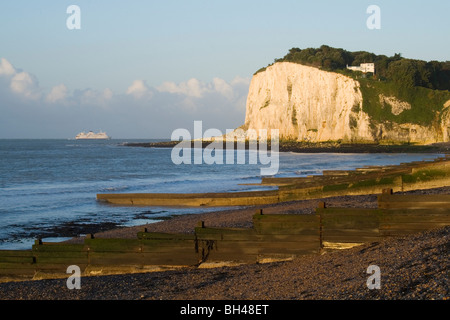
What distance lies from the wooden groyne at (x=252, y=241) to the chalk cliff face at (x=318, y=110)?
87.8 m

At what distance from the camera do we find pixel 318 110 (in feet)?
341

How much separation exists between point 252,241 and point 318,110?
96.1 m

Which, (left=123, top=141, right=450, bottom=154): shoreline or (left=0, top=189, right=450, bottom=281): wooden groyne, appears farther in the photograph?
(left=123, top=141, right=450, bottom=154): shoreline

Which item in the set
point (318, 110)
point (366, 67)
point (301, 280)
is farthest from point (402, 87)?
point (301, 280)

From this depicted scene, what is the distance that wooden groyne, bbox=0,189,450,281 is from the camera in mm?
10117

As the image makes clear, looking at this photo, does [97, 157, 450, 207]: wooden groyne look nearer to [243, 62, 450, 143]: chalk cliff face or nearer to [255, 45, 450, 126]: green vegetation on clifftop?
[243, 62, 450, 143]: chalk cliff face

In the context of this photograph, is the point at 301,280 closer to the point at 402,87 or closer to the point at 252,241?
the point at 252,241

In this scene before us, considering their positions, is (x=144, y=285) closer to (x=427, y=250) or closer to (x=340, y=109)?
(x=427, y=250)

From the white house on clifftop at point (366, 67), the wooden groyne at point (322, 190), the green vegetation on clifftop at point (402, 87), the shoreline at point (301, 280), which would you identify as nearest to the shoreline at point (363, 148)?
the green vegetation on clifftop at point (402, 87)

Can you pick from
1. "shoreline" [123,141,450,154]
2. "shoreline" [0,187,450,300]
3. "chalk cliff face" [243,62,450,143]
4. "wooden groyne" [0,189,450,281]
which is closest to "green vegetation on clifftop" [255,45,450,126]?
"chalk cliff face" [243,62,450,143]

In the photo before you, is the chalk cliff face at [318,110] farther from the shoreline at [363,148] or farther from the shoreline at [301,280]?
the shoreline at [301,280]

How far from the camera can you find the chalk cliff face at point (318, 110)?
96.3 m

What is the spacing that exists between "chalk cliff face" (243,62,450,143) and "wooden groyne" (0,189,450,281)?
288ft
